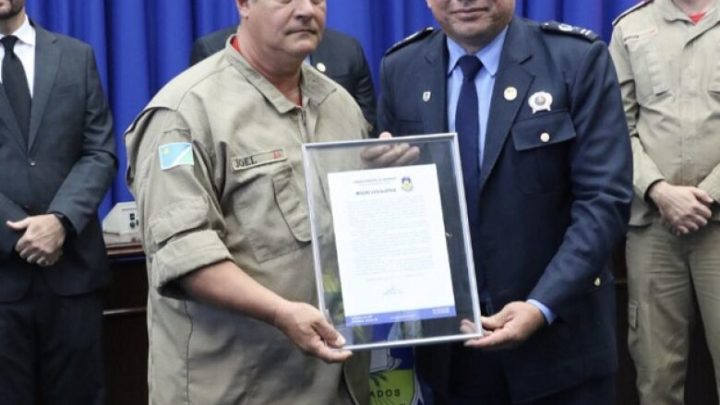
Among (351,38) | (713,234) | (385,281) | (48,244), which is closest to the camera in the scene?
(385,281)

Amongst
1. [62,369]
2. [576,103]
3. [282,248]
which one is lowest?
[62,369]

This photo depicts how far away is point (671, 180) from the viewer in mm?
3303

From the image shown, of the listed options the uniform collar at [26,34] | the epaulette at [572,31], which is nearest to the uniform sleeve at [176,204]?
the epaulette at [572,31]

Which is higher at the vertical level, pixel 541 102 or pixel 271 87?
pixel 271 87

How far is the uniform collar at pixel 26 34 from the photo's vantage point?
10.4 ft

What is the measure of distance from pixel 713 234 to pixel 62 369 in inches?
76.9

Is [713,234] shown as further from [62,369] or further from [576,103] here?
[62,369]

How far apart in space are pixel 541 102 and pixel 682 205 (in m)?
1.23

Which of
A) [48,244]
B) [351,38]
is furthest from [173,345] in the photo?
[351,38]

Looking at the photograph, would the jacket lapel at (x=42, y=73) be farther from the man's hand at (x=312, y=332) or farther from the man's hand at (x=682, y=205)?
the man's hand at (x=682, y=205)

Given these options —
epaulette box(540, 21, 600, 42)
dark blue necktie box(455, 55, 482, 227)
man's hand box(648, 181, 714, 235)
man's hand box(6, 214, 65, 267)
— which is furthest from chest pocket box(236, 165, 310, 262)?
man's hand box(648, 181, 714, 235)

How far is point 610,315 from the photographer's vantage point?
2.27m

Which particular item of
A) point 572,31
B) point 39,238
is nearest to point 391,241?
point 572,31

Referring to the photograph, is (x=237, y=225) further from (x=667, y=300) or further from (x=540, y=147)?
(x=667, y=300)
